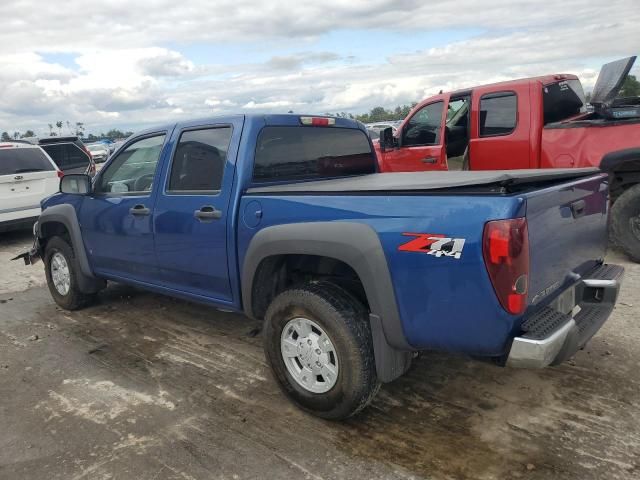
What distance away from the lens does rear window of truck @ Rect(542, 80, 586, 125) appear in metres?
6.39

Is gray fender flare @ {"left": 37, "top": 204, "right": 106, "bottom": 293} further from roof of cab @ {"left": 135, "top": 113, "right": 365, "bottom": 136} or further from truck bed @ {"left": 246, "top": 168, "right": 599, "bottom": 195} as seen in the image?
truck bed @ {"left": 246, "top": 168, "right": 599, "bottom": 195}

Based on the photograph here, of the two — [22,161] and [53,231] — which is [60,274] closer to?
[53,231]

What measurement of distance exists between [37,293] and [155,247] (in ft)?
10.1

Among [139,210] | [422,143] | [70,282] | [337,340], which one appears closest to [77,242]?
[70,282]

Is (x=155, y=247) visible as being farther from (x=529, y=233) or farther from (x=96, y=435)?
(x=529, y=233)

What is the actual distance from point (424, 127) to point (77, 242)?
182 inches

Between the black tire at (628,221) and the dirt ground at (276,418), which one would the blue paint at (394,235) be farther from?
the black tire at (628,221)

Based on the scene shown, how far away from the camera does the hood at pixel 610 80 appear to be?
6.32 meters

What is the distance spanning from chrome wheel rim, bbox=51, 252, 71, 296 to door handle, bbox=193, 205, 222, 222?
2.36m

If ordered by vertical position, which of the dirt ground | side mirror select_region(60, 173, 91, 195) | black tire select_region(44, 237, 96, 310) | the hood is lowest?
the dirt ground

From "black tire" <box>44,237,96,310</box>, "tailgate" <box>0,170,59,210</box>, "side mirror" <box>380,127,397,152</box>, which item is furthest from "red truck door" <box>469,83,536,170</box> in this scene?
"tailgate" <box>0,170,59,210</box>

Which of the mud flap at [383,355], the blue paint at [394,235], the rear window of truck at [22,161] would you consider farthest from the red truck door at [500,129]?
the rear window of truck at [22,161]

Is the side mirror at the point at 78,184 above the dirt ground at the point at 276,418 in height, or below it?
above

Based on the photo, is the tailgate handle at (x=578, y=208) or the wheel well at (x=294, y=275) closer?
the tailgate handle at (x=578, y=208)
